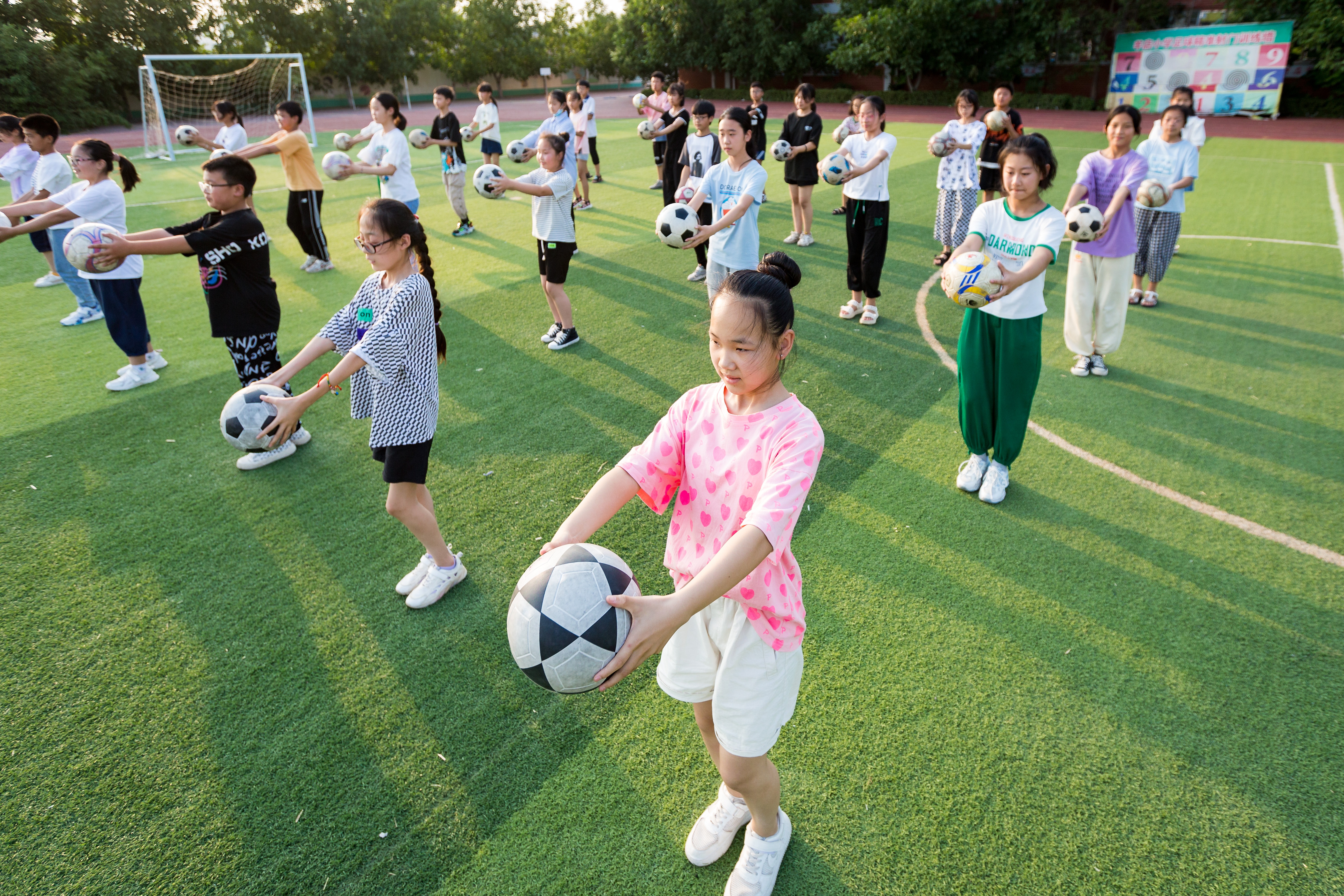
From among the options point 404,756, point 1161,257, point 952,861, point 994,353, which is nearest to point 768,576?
point 952,861

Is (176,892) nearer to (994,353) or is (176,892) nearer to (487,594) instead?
(487,594)

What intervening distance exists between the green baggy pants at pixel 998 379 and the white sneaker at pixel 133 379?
7290 mm

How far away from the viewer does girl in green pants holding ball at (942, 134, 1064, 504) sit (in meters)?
4.37

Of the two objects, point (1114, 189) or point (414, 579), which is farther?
point (1114, 189)

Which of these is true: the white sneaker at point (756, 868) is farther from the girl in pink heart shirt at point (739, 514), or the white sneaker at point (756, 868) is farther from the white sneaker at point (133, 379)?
the white sneaker at point (133, 379)

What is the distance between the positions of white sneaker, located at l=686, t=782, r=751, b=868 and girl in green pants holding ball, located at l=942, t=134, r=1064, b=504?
3041 millimetres

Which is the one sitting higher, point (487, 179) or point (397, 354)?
point (487, 179)

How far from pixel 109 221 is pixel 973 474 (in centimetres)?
752

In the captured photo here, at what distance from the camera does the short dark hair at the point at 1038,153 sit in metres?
4.36

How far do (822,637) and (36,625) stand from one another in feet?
14.2

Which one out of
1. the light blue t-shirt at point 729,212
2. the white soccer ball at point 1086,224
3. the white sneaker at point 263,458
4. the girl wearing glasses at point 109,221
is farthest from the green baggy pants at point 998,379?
the girl wearing glasses at point 109,221

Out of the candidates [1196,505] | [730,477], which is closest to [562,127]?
[1196,505]

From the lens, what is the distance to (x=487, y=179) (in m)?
6.51

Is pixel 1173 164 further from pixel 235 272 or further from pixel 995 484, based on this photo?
pixel 235 272
